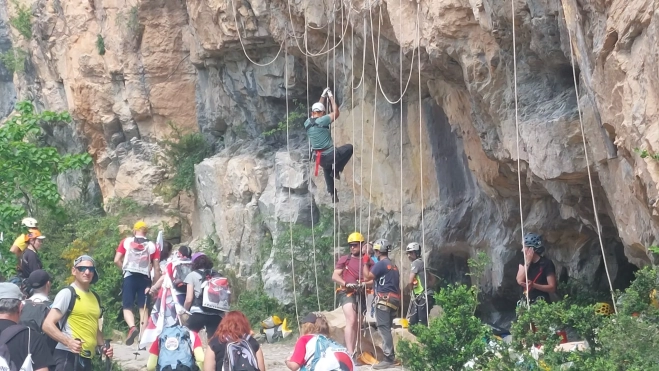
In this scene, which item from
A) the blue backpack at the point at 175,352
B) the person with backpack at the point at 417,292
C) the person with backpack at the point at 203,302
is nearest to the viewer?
the blue backpack at the point at 175,352

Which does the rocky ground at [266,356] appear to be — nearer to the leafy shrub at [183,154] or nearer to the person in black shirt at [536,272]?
the person in black shirt at [536,272]

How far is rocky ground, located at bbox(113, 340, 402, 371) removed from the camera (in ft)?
39.6

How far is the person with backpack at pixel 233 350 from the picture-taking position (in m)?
7.69

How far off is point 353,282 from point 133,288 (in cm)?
279

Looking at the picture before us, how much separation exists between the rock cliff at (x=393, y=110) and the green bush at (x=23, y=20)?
0.38 meters

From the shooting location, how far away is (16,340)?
7.14 meters

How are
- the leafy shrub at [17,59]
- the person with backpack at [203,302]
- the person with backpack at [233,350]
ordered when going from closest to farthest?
the person with backpack at [233,350] → the person with backpack at [203,302] → the leafy shrub at [17,59]

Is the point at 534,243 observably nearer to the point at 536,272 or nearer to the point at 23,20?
the point at 536,272

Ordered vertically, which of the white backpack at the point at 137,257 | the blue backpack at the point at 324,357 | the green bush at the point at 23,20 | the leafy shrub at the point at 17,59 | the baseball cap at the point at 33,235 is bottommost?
the white backpack at the point at 137,257

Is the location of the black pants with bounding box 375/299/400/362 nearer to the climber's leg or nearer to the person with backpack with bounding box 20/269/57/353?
the climber's leg

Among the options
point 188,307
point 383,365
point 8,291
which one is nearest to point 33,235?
point 188,307

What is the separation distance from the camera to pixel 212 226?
728 inches

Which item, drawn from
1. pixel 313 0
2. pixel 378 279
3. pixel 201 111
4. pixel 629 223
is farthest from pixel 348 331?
pixel 201 111

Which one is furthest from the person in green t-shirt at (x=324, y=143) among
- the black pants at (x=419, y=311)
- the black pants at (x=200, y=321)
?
the black pants at (x=200, y=321)
